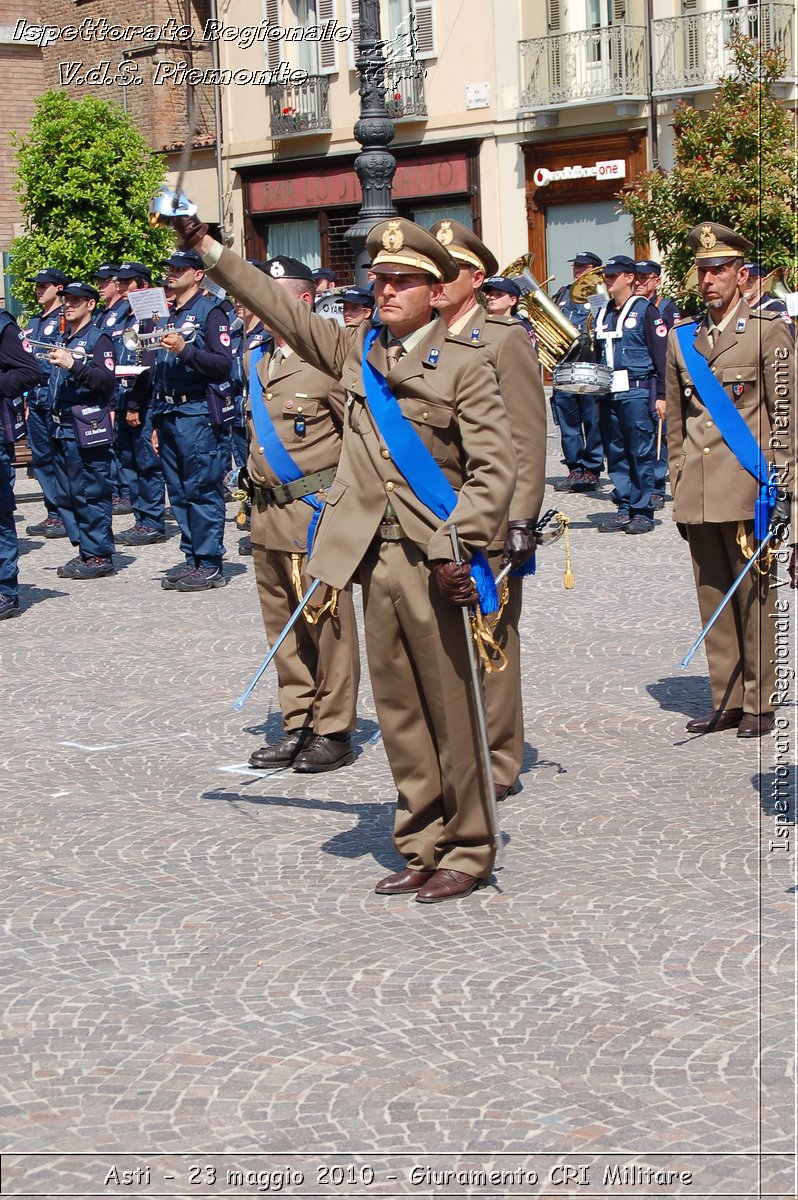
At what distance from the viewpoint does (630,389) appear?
1477 centimetres

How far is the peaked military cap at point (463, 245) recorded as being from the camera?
285 inches

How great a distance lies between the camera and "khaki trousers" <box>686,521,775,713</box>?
8.02m

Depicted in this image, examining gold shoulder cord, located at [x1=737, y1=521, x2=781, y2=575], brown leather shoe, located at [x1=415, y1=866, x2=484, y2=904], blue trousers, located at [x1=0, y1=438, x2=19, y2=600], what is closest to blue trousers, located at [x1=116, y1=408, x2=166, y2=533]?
blue trousers, located at [x1=0, y1=438, x2=19, y2=600]

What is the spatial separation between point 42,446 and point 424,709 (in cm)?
947

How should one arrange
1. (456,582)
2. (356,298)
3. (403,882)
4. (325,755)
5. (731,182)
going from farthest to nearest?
(731,182), (356,298), (325,755), (403,882), (456,582)

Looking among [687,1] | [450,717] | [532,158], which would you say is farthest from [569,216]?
[450,717]

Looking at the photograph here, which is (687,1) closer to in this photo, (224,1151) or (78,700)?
(78,700)

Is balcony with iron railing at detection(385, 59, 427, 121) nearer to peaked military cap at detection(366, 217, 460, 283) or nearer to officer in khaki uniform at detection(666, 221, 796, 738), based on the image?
officer in khaki uniform at detection(666, 221, 796, 738)

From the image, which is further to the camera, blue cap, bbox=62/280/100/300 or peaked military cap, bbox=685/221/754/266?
blue cap, bbox=62/280/100/300

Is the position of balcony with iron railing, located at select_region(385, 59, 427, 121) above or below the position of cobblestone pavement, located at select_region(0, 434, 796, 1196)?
above

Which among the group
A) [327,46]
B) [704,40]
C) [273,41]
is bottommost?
[704,40]

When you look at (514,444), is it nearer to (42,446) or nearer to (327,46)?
(42,446)

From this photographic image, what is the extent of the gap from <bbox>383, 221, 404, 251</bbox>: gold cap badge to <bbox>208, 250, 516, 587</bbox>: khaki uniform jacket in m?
0.32

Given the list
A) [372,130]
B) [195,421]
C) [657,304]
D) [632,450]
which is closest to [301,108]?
[372,130]
